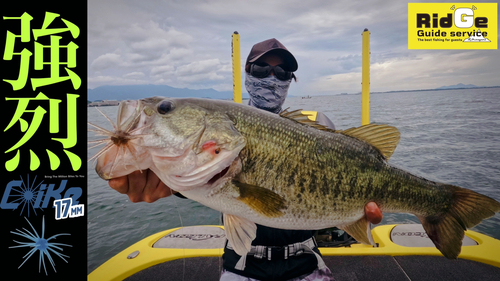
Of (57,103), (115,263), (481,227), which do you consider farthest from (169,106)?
(481,227)

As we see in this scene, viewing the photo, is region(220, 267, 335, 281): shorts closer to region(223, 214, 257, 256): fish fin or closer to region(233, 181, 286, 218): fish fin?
region(223, 214, 257, 256): fish fin

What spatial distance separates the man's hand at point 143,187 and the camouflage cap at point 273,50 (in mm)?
1773

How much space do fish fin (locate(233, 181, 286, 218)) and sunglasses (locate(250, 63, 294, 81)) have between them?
5.62 ft

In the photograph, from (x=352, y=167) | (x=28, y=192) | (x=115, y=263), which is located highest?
(x=352, y=167)

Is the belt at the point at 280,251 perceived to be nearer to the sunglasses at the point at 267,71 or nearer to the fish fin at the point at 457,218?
the fish fin at the point at 457,218

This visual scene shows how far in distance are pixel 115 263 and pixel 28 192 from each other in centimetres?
455

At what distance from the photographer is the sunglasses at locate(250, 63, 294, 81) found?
10.2ft

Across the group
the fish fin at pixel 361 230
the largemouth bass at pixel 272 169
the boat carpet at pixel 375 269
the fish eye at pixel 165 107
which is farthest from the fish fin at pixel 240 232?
the boat carpet at pixel 375 269

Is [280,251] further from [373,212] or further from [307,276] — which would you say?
[373,212]

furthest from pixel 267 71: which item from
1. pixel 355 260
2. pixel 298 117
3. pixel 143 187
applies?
pixel 355 260

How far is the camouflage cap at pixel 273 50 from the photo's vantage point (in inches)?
117

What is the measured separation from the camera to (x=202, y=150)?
1.72m

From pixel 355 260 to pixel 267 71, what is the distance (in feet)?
9.47

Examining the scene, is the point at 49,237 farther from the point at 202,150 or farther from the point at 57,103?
the point at 202,150
